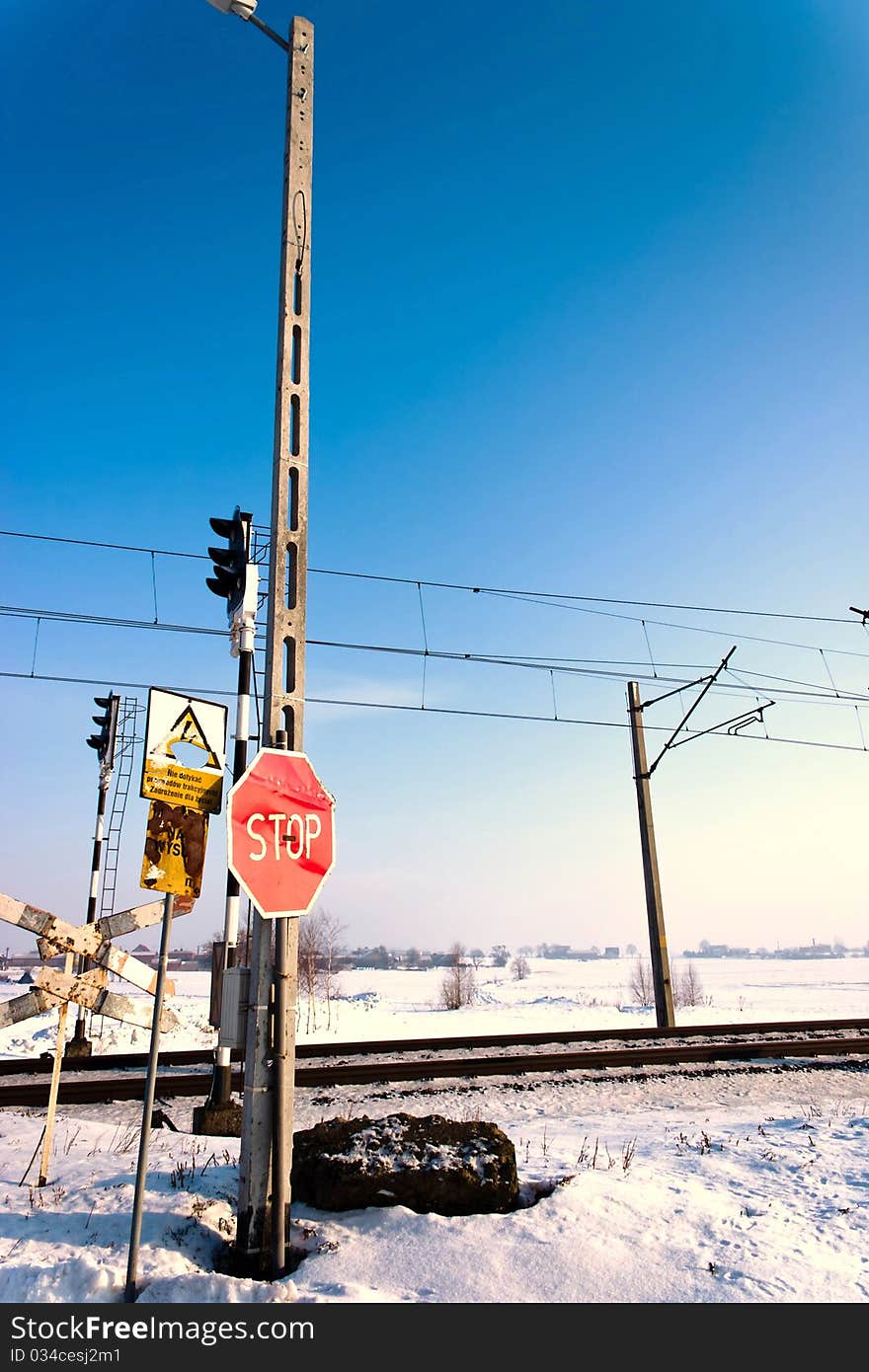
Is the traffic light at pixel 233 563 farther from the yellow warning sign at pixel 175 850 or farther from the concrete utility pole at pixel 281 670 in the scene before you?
A: the yellow warning sign at pixel 175 850

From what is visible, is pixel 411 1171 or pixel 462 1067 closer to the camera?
pixel 411 1171

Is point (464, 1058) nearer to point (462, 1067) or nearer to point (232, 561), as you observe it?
point (462, 1067)

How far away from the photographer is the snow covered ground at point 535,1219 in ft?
14.1

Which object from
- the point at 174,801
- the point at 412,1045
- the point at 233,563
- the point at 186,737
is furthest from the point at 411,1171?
the point at 412,1045

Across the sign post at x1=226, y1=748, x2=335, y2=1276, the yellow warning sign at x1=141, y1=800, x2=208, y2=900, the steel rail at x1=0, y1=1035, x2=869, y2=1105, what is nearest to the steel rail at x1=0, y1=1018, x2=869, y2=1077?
the steel rail at x1=0, y1=1035, x2=869, y2=1105

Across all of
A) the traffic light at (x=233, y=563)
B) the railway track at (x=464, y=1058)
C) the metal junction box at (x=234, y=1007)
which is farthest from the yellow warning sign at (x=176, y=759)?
the railway track at (x=464, y=1058)

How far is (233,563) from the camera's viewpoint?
10.2 metres

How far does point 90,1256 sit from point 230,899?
4925mm

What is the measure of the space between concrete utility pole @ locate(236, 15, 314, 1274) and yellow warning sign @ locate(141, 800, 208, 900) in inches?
21.7

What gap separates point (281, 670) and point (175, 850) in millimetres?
1402

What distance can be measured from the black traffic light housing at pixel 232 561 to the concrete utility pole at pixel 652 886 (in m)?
13.2
